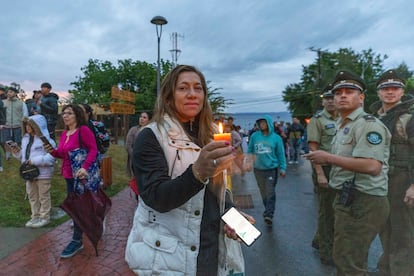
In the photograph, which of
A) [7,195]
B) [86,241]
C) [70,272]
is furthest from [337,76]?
[7,195]

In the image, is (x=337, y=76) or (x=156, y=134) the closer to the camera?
(x=156, y=134)

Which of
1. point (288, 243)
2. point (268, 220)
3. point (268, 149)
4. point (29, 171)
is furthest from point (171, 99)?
point (268, 220)

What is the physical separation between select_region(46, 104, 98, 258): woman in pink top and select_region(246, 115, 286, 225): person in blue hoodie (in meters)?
2.69

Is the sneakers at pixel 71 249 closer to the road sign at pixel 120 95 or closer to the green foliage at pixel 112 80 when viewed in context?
the road sign at pixel 120 95

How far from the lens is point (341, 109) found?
2.88 meters

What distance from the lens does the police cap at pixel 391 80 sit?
11.0 feet

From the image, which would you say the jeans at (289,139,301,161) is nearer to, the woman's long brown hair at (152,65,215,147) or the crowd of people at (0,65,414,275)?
the crowd of people at (0,65,414,275)

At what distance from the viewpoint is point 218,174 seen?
1564mm

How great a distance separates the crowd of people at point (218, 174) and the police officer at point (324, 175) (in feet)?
0.04

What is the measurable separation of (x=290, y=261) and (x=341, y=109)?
7.52ft

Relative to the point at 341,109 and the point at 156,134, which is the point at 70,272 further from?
the point at 341,109

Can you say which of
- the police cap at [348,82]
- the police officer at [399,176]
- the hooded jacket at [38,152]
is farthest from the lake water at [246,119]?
the hooded jacket at [38,152]

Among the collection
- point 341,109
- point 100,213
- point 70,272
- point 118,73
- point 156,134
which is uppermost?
point 118,73

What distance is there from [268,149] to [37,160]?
3.85 m
